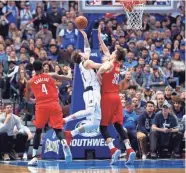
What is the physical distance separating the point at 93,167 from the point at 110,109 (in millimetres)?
1210

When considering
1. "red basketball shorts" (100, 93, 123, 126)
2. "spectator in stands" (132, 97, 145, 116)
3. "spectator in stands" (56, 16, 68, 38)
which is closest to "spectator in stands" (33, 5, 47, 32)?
"spectator in stands" (56, 16, 68, 38)

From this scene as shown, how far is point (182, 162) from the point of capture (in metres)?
16.2

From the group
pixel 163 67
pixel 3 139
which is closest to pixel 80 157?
pixel 3 139

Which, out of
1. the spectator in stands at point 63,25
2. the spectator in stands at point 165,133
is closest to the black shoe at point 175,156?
the spectator in stands at point 165,133

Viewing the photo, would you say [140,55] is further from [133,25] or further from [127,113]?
[133,25]

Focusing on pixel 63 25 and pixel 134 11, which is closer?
pixel 134 11

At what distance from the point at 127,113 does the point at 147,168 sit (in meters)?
4.06

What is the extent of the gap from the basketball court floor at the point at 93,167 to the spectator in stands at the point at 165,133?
1.23 meters

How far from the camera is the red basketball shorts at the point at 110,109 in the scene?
14.8 m

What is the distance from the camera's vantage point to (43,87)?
14688 mm

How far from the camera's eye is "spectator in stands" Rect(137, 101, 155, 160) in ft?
58.2

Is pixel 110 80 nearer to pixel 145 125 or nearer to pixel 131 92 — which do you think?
pixel 145 125

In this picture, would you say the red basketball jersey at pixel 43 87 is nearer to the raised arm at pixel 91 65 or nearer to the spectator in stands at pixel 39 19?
the raised arm at pixel 91 65

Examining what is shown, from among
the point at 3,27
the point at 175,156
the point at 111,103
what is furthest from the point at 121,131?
the point at 3,27
